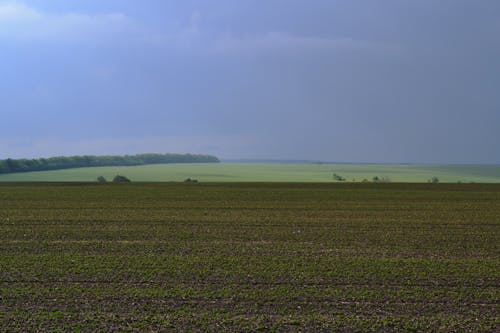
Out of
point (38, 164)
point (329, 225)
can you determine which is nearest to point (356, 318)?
point (329, 225)

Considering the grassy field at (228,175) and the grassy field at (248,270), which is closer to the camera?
the grassy field at (248,270)

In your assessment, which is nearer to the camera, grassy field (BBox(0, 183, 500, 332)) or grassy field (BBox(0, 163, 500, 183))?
grassy field (BBox(0, 183, 500, 332))

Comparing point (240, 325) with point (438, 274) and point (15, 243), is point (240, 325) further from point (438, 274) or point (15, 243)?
point (15, 243)

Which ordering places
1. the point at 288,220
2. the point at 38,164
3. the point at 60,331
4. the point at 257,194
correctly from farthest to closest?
the point at 38,164
the point at 257,194
the point at 288,220
the point at 60,331

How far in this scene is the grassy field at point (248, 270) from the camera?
6996 millimetres

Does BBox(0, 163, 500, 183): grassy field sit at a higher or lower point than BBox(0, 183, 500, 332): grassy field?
higher

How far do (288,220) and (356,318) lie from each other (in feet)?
32.2

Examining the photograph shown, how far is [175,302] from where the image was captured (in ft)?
25.2

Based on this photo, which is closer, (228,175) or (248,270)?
(248,270)

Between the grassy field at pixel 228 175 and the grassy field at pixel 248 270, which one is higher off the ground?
the grassy field at pixel 228 175

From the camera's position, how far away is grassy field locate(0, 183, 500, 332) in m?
7.00

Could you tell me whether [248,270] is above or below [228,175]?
below

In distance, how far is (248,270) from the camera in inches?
378

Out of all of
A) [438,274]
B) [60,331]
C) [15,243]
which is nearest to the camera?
[60,331]
